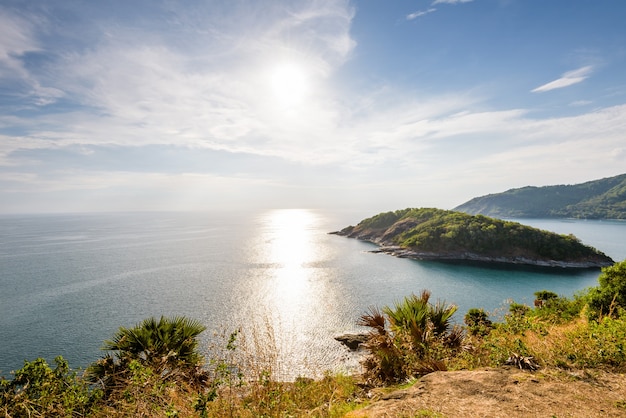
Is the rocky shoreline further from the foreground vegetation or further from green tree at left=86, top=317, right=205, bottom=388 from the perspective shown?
green tree at left=86, top=317, right=205, bottom=388

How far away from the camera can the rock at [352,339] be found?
91.6 feet

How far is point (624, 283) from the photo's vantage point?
12453 millimetres

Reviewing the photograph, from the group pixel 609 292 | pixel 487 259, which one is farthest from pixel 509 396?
pixel 487 259

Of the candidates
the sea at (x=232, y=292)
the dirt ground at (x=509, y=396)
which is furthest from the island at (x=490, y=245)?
the dirt ground at (x=509, y=396)

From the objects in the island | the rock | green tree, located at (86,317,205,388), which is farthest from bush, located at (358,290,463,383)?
the island

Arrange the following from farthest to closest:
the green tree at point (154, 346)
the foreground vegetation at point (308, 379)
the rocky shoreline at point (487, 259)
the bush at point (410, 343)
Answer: the rocky shoreline at point (487, 259), the green tree at point (154, 346), the bush at point (410, 343), the foreground vegetation at point (308, 379)

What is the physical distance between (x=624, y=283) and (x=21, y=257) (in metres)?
109

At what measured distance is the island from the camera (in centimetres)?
7275

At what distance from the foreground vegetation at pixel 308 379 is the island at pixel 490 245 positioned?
77368 mm

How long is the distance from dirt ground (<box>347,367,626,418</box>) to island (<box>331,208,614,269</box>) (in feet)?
260

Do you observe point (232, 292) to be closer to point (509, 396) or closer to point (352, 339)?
point (352, 339)

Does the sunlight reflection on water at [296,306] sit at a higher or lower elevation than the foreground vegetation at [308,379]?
lower

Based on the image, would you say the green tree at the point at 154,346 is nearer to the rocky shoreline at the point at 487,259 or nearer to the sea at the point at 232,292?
the sea at the point at 232,292

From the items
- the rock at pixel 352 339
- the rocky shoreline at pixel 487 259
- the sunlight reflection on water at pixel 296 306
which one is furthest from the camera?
the rocky shoreline at pixel 487 259
